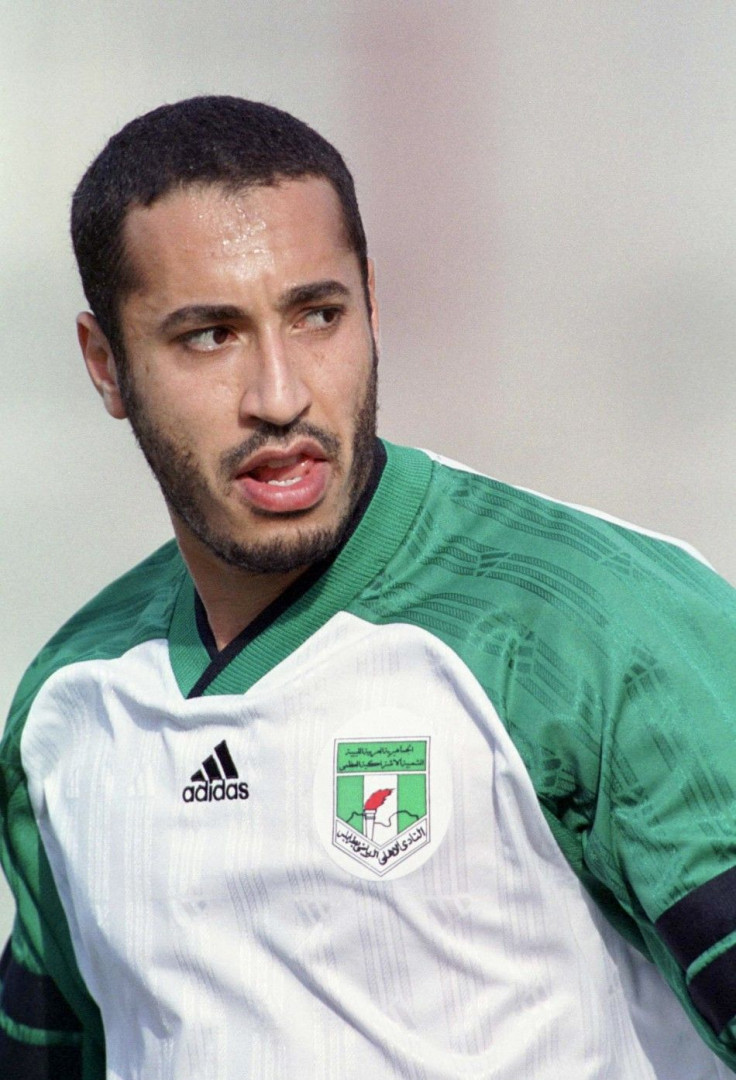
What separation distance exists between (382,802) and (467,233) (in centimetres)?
132

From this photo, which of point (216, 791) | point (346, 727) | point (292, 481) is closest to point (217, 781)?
point (216, 791)

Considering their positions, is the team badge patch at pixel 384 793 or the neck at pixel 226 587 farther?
the neck at pixel 226 587

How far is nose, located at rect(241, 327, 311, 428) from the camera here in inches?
41.0

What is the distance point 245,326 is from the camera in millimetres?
1073

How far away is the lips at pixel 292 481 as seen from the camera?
107 centimetres

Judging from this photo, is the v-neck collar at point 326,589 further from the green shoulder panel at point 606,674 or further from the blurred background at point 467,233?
the blurred background at point 467,233

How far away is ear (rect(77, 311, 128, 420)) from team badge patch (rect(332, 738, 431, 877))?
1.10 ft

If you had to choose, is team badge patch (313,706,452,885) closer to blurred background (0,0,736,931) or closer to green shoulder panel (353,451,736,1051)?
green shoulder panel (353,451,736,1051)

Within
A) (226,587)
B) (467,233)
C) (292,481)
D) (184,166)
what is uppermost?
(184,166)

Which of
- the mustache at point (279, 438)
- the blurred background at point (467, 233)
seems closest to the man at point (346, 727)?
the mustache at point (279, 438)

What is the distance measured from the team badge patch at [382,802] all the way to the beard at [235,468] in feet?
0.46

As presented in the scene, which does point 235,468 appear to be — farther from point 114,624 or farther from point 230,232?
point 114,624

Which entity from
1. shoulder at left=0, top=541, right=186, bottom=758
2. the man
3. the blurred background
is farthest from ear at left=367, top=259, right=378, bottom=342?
the blurred background

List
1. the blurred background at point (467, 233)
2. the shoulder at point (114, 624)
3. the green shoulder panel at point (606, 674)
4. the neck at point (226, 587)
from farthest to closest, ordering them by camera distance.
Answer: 1. the blurred background at point (467, 233)
2. the shoulder at point (114, 624)
3. the neck at point (226, 587)
4. the green shoulder panel at point (606, 674)
